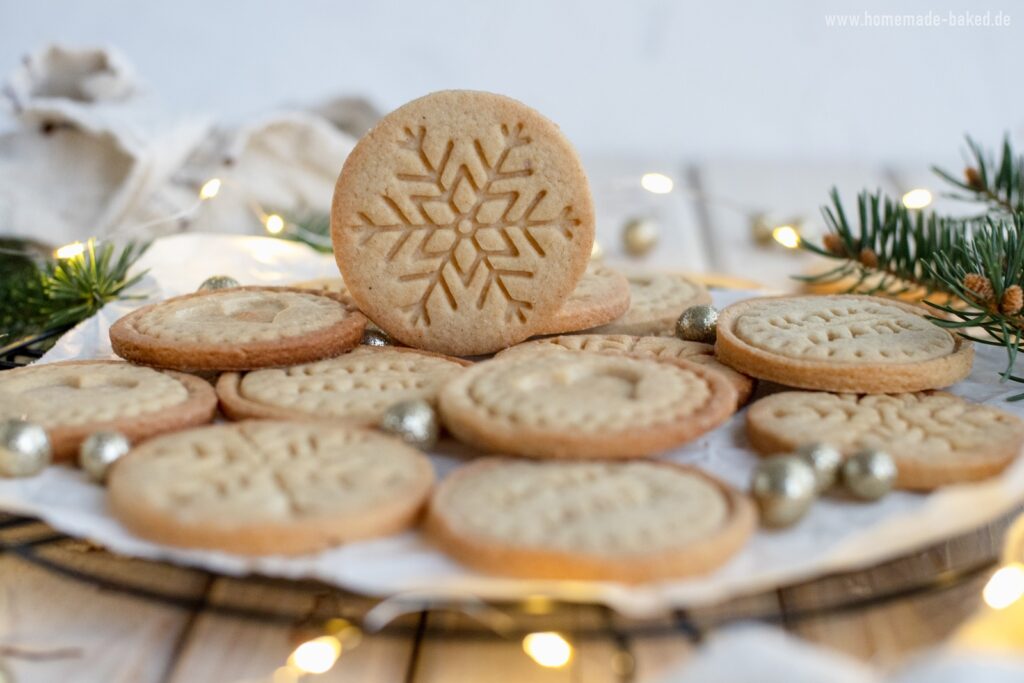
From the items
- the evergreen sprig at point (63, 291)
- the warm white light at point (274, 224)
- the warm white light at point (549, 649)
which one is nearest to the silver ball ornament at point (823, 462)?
the warm white light at point (549, 649)

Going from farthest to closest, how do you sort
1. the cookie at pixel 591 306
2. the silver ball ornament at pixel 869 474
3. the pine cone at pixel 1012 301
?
the cookie at pixel 591 306
the pine cone at pixel 1012 301
the silver ball ornament at pixel 869 474

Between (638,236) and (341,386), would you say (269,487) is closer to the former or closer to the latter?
(341,386)

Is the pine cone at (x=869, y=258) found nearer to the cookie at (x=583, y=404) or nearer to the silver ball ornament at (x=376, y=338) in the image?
the cookie at (x=583, y=404)

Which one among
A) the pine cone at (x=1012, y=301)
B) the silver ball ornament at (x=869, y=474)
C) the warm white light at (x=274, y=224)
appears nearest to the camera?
the silver ball ornament at (x=869, y=474)

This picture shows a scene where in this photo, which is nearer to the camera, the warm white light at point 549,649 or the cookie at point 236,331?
the warm white light at point 549,649

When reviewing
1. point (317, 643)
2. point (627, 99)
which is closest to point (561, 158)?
point (317, 643)

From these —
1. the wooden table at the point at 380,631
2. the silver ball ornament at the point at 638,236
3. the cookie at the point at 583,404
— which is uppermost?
the cookie at the point at 583,404

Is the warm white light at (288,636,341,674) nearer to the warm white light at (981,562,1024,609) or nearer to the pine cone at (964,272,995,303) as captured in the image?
the warm white light at (981,562,1024,609)

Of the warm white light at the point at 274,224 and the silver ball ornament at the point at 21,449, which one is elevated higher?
the silver ball ornament at the point at 21,449
